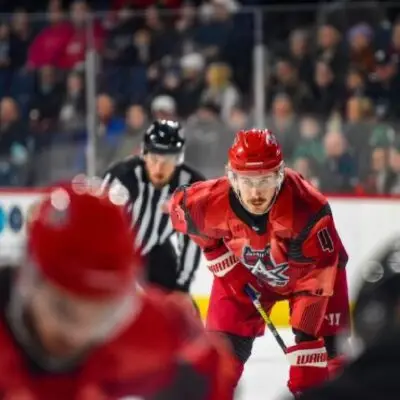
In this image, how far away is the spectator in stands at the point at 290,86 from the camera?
5848 millimetres

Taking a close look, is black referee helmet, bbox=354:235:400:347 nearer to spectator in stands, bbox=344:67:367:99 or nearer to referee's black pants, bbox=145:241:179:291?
referee's black pants, bbox=145:241:179:291

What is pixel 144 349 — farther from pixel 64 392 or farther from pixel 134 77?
pixel 134 77

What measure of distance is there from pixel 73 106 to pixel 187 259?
194 centimetres

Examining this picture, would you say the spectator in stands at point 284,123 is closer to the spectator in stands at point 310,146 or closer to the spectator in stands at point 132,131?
the spectator in stands at point 310,146

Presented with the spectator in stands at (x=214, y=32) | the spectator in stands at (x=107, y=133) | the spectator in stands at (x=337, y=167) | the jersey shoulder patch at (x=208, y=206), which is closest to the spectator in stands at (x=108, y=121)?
the spectator in stands at (x=107, y=133)

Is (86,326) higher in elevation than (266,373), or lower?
higher

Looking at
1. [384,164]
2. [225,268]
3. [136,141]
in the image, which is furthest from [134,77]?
[225,268]

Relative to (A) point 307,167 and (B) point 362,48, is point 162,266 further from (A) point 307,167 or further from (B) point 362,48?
(B) point 362,48

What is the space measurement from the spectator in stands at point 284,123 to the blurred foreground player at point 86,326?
4143mm

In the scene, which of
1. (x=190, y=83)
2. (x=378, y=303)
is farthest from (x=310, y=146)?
(x=378, y=303)

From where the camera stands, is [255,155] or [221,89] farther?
[221,89]

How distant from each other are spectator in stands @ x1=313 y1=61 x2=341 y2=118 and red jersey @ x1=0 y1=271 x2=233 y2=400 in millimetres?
4320

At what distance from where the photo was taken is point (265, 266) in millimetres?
3490

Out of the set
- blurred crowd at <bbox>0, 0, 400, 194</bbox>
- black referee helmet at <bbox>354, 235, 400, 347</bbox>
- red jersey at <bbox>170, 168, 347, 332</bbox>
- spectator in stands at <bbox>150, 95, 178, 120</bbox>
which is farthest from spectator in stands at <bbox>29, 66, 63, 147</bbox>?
black referee helmet at <bbox>354, 235, 400, 347</bbox>
